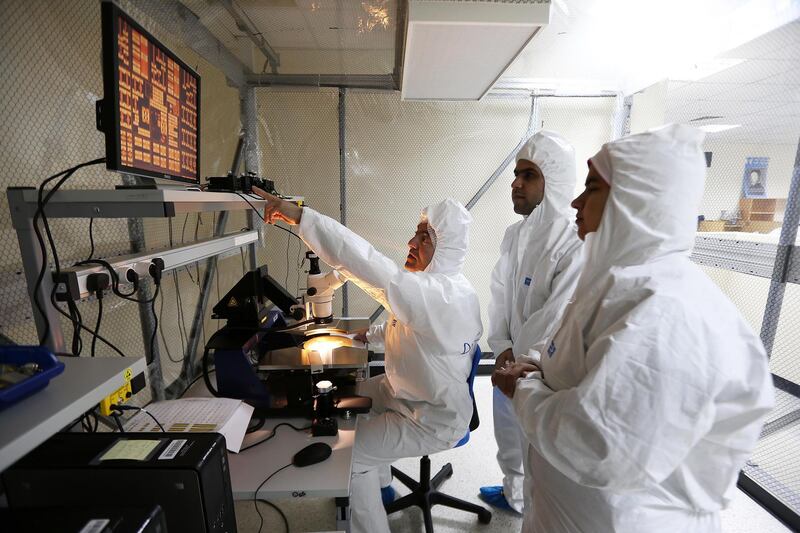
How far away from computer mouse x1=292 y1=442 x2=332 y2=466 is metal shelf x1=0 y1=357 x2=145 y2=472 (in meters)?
0.60

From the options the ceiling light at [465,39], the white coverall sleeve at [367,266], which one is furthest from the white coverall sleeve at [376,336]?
the ceiling light at [465,39]

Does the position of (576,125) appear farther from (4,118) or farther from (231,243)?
(4,118)

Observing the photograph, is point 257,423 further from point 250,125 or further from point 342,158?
point 250,125

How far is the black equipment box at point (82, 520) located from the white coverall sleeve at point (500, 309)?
64.1 inches

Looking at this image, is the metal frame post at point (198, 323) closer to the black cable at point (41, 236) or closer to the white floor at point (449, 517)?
the white floor at point (449, 517)

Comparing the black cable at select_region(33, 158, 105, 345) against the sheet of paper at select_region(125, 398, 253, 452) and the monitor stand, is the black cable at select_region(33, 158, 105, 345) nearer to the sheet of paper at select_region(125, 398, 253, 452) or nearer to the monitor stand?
the monitor stand

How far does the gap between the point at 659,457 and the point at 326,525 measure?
1.64 metres

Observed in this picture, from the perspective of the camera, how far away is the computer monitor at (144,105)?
2.60 feet

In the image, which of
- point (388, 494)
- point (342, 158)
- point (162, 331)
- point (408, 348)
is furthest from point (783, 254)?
point (162, 331)

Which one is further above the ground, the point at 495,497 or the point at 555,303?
the point at 555,303

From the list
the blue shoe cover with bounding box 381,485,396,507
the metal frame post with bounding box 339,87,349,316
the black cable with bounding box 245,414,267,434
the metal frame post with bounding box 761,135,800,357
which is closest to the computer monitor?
the black cable with bounding box 245,414,267,434

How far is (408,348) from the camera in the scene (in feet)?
5.03

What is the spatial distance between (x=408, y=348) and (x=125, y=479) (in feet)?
3.27

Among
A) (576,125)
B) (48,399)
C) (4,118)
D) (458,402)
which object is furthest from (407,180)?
(48,399)
